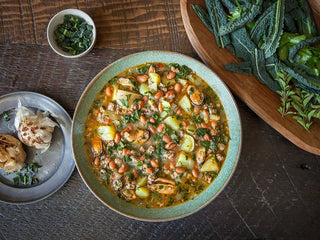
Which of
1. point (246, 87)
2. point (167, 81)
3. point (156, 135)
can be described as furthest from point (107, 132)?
point (246, 87)

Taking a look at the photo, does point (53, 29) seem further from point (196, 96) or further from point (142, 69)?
point (196, 96)

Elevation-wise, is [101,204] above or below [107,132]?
below

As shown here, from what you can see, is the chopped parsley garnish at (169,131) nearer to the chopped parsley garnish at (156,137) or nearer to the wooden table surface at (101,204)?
the chopped parsley garnish at (156,137)

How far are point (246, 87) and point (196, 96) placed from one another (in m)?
0.59

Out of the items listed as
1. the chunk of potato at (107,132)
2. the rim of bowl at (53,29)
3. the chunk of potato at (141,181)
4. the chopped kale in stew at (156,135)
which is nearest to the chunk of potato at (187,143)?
the chopped kale in stew at (156,135)

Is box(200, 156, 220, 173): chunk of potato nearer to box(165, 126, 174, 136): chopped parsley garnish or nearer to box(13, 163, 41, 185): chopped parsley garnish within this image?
box(165, 126, 174, 136): chopped parsley garnish

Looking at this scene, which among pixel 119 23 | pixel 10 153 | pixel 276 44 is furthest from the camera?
pixel 119 23

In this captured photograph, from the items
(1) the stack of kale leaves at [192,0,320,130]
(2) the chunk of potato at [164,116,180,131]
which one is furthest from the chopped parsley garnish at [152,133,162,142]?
(1) the stack of kale leaves at [192,0,320,130]

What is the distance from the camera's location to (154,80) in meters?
3.05

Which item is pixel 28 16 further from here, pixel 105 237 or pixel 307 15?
pixel 307 15

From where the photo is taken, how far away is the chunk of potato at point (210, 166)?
10.1ft

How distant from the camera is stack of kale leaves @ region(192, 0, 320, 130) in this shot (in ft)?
9.46

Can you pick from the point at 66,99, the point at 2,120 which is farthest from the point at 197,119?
the point at 2,120

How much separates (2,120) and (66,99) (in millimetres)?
797
